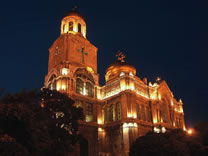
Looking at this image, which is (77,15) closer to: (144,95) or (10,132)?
(144,95)

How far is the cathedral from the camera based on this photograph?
36188mm

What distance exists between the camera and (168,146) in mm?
25266

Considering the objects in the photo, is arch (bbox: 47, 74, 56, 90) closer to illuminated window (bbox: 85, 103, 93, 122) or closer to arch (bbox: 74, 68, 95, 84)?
arch (bbox: 74, 68, 95, 84)

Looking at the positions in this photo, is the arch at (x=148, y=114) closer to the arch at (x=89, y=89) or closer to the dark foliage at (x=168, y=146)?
the arch at (x=89, y=89)

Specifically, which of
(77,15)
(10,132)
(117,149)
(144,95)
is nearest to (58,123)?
(10,132)

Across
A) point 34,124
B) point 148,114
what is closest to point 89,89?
point 148,114

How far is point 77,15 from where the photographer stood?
4634cm

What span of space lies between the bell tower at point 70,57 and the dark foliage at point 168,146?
15000mm

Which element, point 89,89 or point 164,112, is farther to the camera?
point 164,112

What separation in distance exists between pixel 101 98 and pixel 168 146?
18.8 meters

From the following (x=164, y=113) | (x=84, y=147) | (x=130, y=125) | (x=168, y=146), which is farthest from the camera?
(x=164, y=113)

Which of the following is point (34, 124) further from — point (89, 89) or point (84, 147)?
point (89, 89)

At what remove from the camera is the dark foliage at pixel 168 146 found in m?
25.1

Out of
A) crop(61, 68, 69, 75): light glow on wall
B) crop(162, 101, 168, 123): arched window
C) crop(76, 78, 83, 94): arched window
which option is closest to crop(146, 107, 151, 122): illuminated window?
crop(162, 101, 168, 123): arched window
